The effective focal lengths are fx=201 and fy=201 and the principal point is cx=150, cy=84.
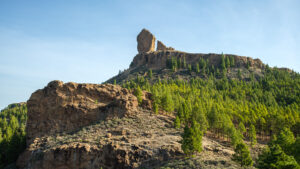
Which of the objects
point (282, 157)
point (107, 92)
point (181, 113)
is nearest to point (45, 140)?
point (107, 92)

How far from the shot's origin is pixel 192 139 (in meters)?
45.4

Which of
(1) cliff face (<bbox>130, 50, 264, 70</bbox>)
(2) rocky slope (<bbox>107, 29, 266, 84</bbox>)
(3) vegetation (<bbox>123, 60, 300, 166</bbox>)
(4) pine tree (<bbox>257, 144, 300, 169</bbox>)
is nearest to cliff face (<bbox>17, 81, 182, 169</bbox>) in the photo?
(3) vegetation (<bbox>123, 60, 300, 166</bbox>)

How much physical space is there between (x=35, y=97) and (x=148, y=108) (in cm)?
3884

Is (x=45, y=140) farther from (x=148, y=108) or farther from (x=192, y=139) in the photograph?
(x=192, y=139)

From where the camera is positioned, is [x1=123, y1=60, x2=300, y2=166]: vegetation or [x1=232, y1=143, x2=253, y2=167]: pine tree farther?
[x1=123, y1=60, x2=300, y2=166]: vegetation

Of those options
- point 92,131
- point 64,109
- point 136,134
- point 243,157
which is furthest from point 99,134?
point 243,157

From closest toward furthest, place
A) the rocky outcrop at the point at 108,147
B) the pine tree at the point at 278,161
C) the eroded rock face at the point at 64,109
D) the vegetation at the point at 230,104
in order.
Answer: the pine tree at the point at 278,161 → the rocky outcrop at the point at 108,147 → the vegetation at the point at 230,104 → the eroded rock face at the point at 64,109

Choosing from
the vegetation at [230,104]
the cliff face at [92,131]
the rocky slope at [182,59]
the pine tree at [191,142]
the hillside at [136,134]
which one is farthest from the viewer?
the rocky slope at [182,59]

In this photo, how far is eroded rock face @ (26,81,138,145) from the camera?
6450 centimetres

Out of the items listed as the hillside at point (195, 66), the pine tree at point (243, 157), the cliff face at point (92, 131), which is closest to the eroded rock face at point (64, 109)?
the cliff face at point (92, 131)

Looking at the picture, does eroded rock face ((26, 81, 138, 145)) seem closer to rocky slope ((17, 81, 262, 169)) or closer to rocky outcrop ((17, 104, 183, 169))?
rocky slope ((17, 81, 262, 169))

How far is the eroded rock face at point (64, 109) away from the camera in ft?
212

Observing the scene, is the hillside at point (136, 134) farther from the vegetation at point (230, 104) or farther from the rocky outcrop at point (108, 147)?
the vegetation at point (230, 104)

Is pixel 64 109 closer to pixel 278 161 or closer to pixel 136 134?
pixel 136 134
